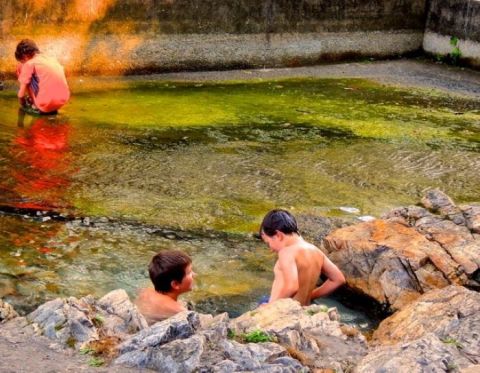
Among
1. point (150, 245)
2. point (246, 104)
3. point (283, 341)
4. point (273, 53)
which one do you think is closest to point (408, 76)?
point (273, 53)

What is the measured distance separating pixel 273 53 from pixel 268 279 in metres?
8.62

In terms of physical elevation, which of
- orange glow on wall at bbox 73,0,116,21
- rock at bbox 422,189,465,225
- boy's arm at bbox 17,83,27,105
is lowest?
rock at bbox 422,189,465,225

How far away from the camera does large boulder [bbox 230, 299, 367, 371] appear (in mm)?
4434

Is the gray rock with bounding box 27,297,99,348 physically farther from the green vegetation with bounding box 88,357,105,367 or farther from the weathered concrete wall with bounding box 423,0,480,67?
the weathered concrete wall with bounding box 423,0,480,67

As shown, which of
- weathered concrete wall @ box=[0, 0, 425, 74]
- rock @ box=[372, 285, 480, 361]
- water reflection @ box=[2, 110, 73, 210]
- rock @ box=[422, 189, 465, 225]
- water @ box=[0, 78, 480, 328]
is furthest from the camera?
weathered concrete wall @ box=[0, 0, 425, 74]

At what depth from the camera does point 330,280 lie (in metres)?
6.07

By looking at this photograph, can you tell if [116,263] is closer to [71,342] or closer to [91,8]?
[71,342]

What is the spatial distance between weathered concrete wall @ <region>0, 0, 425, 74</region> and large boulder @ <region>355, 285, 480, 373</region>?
8.27 metres

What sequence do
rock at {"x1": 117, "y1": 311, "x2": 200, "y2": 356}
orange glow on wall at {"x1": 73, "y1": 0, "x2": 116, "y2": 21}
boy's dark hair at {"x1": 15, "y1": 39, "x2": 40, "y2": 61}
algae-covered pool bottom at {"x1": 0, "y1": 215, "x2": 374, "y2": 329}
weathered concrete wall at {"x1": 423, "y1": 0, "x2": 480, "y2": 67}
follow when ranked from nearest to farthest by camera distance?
rock at {"x1": 117, "y1": 311, "x2": 200, "y2": 356} → algae-covered pool bottom at {"x1": 0, "y1": 215, "x2": 374, "y2": 329} → boy's dark hair at {"x1": 15, "y1": 39, "x2": 40, "y2": 61} → orange glow on wall at {"x1": 73, "y1": 0, "x2": 116, "y2": 21} → weathered concrete wall at {"x1": 423, "y1": 0, "x2": 480, "y2": 67}

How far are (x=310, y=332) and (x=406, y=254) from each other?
1.60 m

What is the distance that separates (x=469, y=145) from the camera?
10.2 meters

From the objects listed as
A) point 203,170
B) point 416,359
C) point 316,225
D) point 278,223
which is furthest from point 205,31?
point 416,359

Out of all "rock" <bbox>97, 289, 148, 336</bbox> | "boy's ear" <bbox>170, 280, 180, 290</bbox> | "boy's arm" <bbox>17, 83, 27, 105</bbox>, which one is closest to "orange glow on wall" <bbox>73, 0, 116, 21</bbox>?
"boy's arm" <bbox>17, 83, 27, 105</bbox>

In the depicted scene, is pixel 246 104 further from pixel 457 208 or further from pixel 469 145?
pixel 457 208
